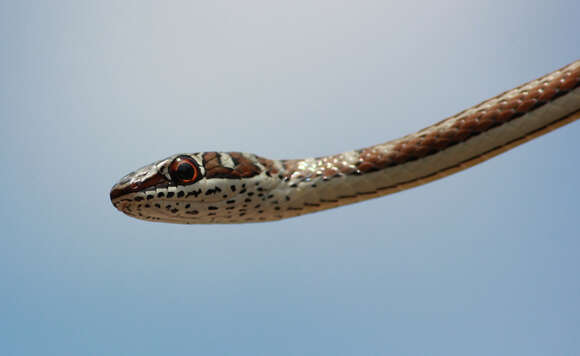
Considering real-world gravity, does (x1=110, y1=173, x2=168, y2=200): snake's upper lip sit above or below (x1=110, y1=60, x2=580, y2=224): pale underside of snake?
above

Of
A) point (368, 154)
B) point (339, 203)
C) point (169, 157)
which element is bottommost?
point (339, 203)

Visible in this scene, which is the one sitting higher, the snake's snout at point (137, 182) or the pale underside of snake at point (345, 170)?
the snake's snout at point (137, 182)

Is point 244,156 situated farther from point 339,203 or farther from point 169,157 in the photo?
point 339,203

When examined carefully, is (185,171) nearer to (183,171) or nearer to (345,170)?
(183,171)

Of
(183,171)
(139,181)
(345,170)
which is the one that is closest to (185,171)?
(183,171)

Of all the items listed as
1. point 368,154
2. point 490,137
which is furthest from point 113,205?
point 490,137

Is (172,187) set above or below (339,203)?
above
